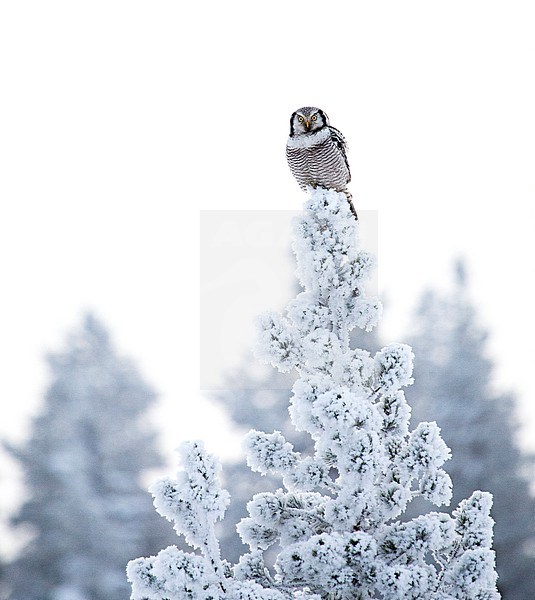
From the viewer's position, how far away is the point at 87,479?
58.3 feet

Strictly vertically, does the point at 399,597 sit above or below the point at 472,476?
below

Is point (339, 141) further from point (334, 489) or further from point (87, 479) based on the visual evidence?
point (87, 479)

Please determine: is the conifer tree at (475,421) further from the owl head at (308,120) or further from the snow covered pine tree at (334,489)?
the snow covered pine tree at (334,489)

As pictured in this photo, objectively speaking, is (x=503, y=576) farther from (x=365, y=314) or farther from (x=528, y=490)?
(x=365, y=314)

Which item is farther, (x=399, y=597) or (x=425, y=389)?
(x=425, y=389)

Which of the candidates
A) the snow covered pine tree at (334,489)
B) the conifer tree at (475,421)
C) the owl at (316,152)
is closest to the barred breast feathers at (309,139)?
the owl at (316,152)

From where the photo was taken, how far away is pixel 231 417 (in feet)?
62.4

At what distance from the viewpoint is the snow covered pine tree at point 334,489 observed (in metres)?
5.50

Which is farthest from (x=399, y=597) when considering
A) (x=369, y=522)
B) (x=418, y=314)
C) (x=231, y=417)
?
(x=418, y=314)

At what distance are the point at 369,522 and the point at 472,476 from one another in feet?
45.1

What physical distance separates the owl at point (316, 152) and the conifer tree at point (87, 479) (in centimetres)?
1113

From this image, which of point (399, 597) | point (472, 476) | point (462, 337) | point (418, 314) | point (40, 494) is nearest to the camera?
point (399, 597)

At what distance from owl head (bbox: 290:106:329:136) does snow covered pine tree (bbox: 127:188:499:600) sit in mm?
2220

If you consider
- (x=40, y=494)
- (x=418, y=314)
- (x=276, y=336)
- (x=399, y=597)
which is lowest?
(x=399, y=597)
